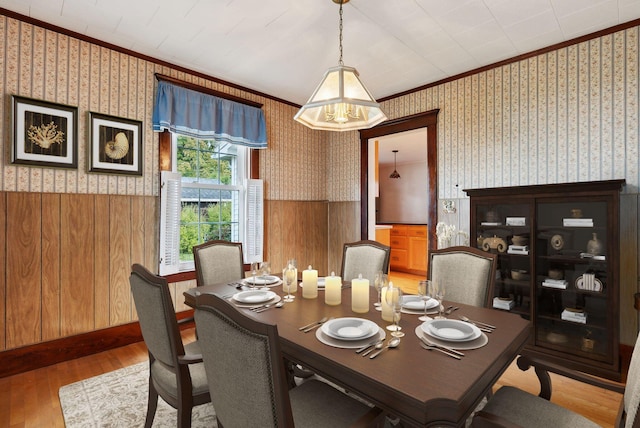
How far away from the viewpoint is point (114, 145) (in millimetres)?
2838

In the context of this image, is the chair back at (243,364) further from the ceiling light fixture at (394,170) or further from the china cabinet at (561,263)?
the ceiling light fixture at (394,170)

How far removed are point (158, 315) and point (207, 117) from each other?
258cm

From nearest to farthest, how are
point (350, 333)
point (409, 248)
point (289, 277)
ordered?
point (350, 333)
point (289, 277)
point (409, 248)

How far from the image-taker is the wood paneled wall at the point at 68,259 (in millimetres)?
2361

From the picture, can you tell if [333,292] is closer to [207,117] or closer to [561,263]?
[561,263]

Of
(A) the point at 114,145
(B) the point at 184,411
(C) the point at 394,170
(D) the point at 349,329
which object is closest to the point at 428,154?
(D) the point at 349,329

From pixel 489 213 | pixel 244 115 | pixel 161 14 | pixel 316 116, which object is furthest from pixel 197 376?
pixel 244 115

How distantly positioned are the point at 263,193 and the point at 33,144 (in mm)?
2125

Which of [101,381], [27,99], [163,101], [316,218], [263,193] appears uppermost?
[163,101]

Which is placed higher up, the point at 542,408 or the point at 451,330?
the point at 451,330

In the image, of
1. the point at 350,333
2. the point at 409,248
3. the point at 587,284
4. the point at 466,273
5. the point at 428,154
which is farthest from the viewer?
the point at 409,248

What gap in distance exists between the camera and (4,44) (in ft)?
7.61

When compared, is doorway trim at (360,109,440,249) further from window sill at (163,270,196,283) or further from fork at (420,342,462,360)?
fork at (420,342,462,360)

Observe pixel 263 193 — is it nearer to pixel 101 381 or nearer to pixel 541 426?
pixel 101 381
